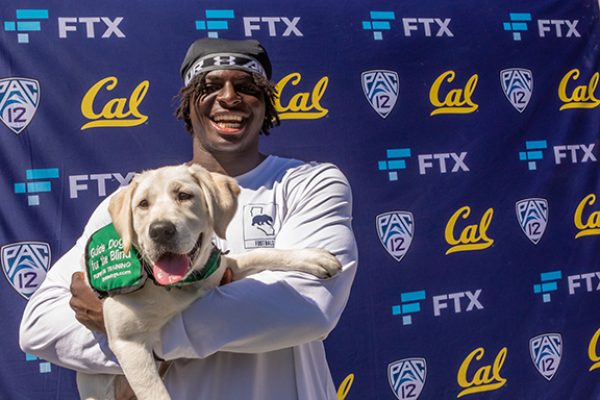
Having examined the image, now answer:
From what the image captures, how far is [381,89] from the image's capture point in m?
3.29

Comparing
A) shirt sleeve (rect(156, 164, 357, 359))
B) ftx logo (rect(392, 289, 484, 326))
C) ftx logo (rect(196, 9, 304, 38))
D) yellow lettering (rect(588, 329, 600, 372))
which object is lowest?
yellow lettering (rect(588, 329, 600, 372))

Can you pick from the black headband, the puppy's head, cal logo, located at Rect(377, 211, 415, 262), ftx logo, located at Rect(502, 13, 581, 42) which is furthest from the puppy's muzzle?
ftx logo, located at Rect(502, 13, 581, 42)

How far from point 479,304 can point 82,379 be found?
7.50 feet

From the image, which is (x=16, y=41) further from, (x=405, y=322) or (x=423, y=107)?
(x=405, y=322)

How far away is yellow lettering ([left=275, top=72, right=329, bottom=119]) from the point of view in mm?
3152

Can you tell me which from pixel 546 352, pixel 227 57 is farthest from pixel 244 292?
pixel 546 352

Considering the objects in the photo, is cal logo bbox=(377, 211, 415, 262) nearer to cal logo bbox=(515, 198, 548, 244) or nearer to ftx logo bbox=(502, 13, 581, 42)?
cal logo bbox=(515, 198, 548, 244)

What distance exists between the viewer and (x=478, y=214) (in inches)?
133

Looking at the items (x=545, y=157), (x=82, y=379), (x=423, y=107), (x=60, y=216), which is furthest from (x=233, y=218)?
(x=545, y=157)

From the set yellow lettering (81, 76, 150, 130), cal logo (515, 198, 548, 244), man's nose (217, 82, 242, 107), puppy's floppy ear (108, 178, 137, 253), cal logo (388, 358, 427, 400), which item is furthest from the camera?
cal logo (515, 198, 548, 244)

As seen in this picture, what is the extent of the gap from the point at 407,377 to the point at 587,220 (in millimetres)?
1366

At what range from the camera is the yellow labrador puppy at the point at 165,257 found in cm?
145

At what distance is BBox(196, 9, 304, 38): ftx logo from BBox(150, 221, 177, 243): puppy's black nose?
5.92ft

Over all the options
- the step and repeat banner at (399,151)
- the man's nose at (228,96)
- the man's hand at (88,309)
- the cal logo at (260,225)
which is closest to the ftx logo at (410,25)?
the step and repeat banner at (399,151)
